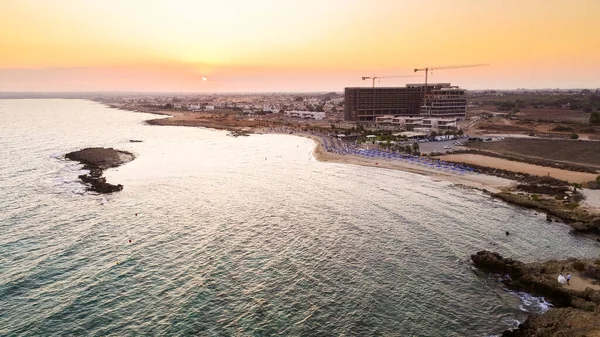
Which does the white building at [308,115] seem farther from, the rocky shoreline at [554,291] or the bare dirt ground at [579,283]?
the bare dirt ground at [579,283]

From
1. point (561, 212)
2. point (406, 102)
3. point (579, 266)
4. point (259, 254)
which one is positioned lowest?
point (259, 254)

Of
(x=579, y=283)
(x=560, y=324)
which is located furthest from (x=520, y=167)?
(x=560, y=324)

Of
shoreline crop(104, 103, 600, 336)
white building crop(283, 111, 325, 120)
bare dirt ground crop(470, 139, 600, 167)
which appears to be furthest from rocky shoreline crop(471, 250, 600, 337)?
white building crop(283, 111, 325, 120)

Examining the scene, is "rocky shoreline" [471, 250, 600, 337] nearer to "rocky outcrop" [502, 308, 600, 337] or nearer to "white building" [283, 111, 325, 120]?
"rocky outcrop" [502, 308, 600, 337]

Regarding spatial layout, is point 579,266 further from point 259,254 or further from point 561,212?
point 259,254

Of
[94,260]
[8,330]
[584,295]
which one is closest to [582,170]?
[584,295]

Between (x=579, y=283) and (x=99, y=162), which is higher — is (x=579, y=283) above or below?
below

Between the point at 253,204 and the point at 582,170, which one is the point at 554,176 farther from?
the point at 253,204
